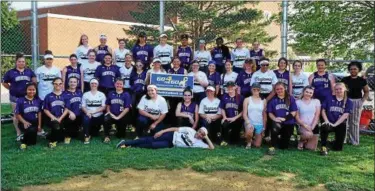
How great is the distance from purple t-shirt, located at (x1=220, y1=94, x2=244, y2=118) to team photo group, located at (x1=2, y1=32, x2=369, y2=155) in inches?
0.8

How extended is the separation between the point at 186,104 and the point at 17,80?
359 cm

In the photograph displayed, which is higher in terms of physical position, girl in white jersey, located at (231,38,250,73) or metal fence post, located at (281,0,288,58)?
metal fence post, located at (281,0,288,58)

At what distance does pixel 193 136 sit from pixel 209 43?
24.6 feet

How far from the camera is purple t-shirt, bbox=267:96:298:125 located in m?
8.45

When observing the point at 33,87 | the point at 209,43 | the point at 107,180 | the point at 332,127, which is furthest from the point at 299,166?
the point at 209,43

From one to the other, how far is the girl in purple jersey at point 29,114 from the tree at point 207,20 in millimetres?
→ 6270

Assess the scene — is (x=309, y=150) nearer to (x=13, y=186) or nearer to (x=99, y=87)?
(x=99, y=87)

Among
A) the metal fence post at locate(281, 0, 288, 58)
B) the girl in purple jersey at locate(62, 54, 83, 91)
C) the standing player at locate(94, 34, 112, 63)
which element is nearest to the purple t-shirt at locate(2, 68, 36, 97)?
the girl in purple jersey at locate(62, 54, 83, 91)

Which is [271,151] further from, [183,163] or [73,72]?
[73,72]

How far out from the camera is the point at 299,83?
913 centimetres

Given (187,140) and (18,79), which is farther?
(18,79)

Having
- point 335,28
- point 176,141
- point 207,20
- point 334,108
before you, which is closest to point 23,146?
point 176,141

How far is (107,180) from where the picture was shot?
6.13 m

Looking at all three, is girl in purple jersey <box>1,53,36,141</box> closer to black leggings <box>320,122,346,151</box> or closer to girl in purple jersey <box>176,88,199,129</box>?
girl in purple jersey <box>176,88,199,129</box>
